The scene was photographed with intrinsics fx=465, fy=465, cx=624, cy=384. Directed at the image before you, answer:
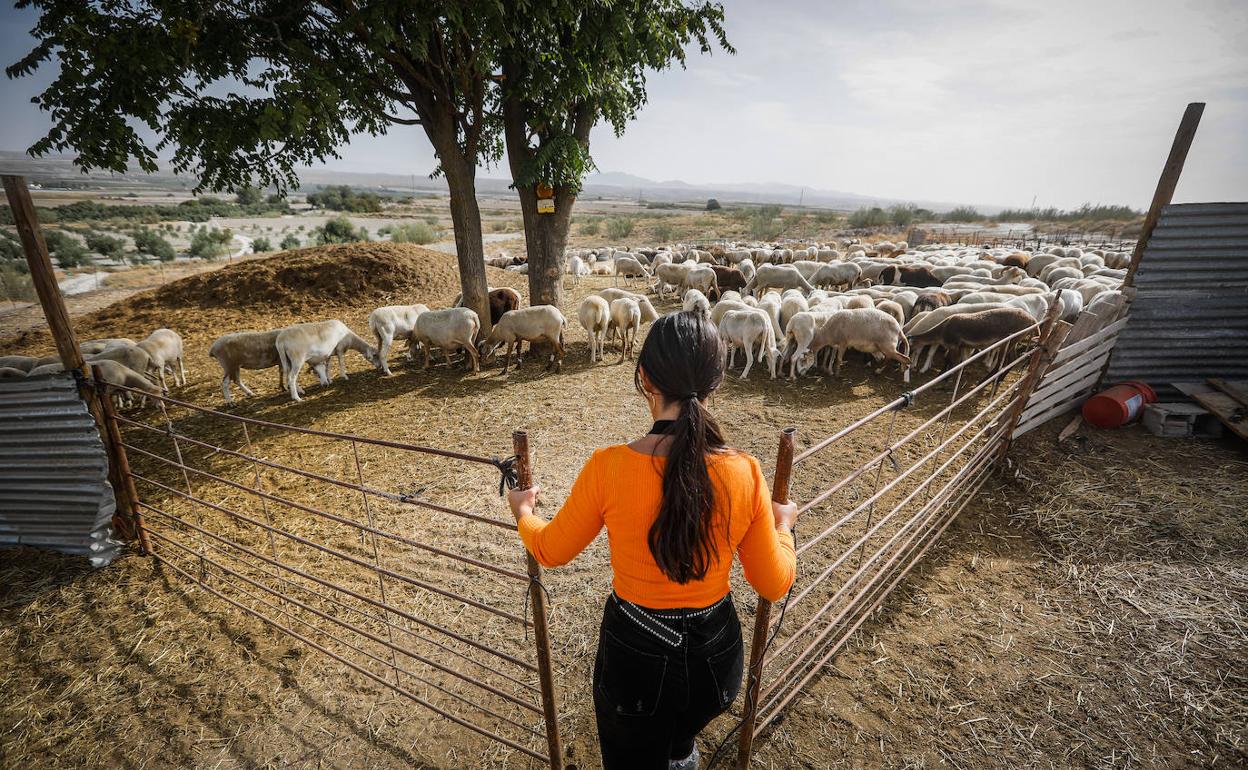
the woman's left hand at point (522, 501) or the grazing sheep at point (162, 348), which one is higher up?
the woman's left hand at point (522, 501)

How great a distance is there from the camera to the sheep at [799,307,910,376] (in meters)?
8.40

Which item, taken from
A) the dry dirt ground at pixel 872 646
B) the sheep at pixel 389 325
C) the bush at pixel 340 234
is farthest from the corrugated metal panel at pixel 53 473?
the bush at pixel 340 234

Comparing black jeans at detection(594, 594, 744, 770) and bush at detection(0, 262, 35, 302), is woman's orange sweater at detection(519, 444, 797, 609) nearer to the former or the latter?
black jeans at detection(594, 594, 744, 770)

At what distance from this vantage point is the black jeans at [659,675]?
154 cm

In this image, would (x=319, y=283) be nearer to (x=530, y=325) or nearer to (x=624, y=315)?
(x=530, y=325)

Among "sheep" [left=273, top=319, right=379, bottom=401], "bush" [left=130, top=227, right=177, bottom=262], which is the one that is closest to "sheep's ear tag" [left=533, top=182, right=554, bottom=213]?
"sheep" [left=273, top=319, right=379, bottom=401]

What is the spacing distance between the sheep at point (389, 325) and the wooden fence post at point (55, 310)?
5.19 meters

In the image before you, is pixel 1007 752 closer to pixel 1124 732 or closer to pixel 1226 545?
pixel 1124 732

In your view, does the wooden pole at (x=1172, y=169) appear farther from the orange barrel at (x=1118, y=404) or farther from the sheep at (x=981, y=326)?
the sheep at (x=981, y=326)

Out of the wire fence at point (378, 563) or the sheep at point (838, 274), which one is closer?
the wire fence at point (378, 563)

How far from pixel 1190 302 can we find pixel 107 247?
4017 centimetres

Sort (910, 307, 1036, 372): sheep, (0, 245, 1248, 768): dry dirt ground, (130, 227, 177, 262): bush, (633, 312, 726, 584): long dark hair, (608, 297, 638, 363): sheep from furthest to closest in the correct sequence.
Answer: (130, 227, 177, 262): bush, (608, 297, 638, 363): sheep, (910, 307, 1036, 372): sheep, (0, 245, 1248, 768): dry dirt ground, (633, 312, 726, 584): long dark hair

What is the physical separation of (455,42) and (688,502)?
867cm

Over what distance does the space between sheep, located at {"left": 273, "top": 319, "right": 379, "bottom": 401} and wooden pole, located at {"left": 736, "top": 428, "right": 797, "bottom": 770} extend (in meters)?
8.47
